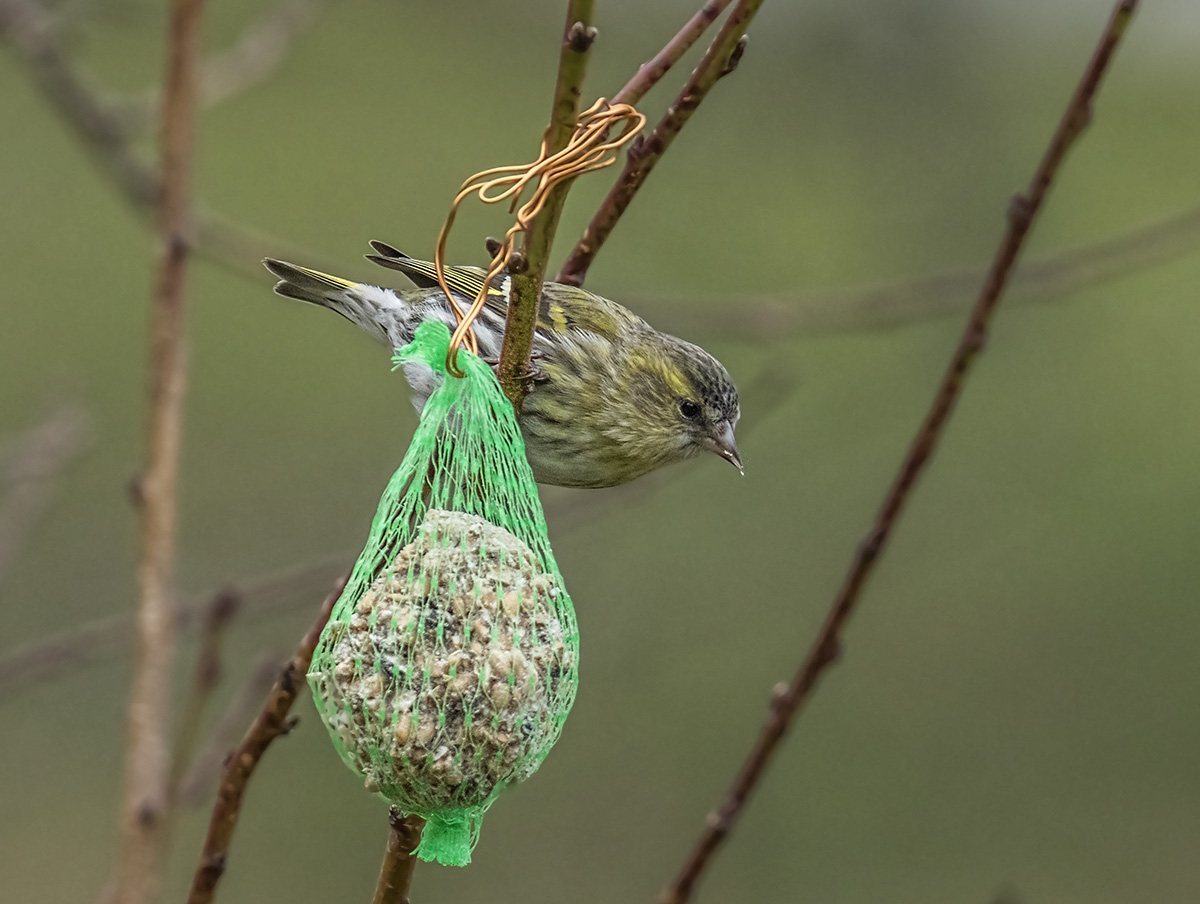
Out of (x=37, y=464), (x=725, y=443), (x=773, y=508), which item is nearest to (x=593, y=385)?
(x=725, y=443)

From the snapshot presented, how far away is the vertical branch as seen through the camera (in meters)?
2.49

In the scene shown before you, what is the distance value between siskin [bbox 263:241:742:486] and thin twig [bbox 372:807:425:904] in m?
1.72

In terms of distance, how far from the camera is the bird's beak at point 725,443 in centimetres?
442

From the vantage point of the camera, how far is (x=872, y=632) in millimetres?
9758

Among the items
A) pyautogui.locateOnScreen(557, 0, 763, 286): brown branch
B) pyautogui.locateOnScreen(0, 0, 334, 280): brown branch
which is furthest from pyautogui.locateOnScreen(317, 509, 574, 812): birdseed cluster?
pyautogui.locateOnScreen(0, 0, 334, 280): brown branch

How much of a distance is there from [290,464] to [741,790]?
724cm

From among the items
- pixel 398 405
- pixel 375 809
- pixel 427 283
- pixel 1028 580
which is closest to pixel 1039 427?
pixel 1028 580

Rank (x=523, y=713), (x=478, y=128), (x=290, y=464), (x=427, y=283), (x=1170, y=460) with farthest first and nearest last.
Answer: (x=478, y=128), (x=1170, y=460), (x=290, y=464), (x=427, y=283), (x=523, y=713)

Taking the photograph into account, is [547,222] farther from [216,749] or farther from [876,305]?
[876,305]

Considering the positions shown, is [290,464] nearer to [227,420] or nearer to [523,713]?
[227,420]

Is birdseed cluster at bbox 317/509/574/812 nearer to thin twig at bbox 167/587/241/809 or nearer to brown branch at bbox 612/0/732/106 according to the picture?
thin twig at bbox 167/587/241/809

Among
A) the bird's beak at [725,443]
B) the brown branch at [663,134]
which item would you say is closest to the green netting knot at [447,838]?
the brown branch at [663,134]

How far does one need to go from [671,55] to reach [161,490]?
1301mm

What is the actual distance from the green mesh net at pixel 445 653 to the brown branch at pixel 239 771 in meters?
0.06
